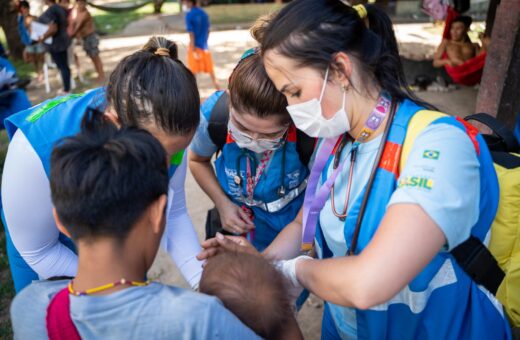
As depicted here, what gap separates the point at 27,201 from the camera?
4.56ft

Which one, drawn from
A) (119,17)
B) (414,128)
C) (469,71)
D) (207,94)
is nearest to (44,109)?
(414,128)

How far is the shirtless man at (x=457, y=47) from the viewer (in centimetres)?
682

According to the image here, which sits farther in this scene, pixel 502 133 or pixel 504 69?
pixel 504 69

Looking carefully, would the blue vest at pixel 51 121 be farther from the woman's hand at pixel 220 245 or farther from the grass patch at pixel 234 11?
the grass patch at pixel 234 11

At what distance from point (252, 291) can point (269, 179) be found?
31.9 inches

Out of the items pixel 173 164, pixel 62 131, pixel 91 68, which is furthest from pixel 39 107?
pixel 91 68

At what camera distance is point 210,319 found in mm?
1035

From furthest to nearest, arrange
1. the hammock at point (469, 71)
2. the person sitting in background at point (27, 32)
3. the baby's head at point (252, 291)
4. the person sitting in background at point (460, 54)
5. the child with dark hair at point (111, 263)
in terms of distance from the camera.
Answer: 1. the person sitting in background at point (27, 32)
2. the person sitting in background at point (460, 54)
3. the hammock at point (469, 71)
4. the baby's head at point (252, 291)
5. the child with dark hair at point (111, 263)

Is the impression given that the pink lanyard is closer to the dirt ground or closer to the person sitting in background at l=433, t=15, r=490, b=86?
the dirt ground

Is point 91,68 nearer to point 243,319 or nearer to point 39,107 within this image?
point 39,107

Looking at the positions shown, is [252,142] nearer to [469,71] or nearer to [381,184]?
[381,184]

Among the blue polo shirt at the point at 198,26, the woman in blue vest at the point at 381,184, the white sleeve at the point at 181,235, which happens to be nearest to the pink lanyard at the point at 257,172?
the white sleeve at the point at 181,235

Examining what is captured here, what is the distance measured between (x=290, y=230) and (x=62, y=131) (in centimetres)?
91

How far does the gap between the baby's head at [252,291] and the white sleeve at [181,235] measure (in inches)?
25.3
